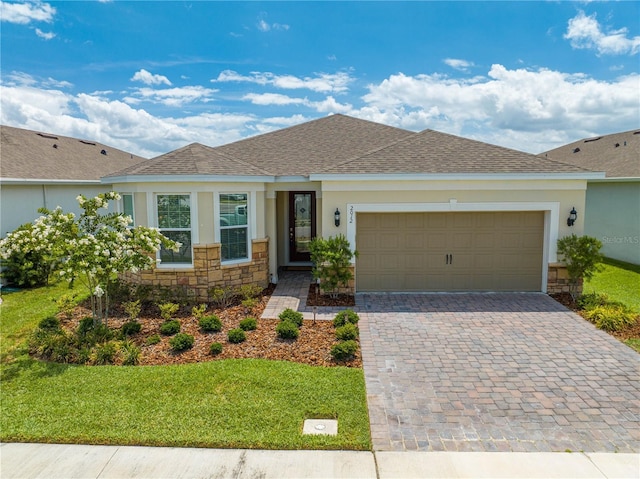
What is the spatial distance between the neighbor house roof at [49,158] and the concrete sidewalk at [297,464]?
405 inches

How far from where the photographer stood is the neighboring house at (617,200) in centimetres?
1401

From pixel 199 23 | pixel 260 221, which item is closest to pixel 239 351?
pixel 260 221

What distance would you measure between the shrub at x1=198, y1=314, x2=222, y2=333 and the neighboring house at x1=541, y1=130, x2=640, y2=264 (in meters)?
11.9

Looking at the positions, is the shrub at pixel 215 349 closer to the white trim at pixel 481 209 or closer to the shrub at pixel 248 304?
the shrub at pixel 248 304

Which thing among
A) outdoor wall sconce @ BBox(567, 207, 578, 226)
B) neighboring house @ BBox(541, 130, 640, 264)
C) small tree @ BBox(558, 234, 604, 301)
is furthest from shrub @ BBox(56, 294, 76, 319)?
neighboring house @ BBox(541, 130, 640, 264)

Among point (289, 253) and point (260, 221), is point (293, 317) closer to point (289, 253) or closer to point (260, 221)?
point (260, 221)

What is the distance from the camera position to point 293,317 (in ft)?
26.8

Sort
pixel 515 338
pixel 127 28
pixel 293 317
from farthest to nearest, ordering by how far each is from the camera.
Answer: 1. pixel 127 28
2. pixel 293 317
3. pixel 515 338

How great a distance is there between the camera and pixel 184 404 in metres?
5.20

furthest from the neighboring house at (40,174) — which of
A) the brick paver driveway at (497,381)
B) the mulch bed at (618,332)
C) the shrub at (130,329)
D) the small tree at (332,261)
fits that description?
the mulch bed at (618,332)

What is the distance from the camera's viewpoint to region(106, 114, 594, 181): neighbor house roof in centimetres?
976

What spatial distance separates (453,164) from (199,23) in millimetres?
8212

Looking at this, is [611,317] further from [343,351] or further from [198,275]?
[198,275]

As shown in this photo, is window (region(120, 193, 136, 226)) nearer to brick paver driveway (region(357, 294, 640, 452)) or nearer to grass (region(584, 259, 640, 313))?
brick paver driveway (region(357, 294, 640, 452))
